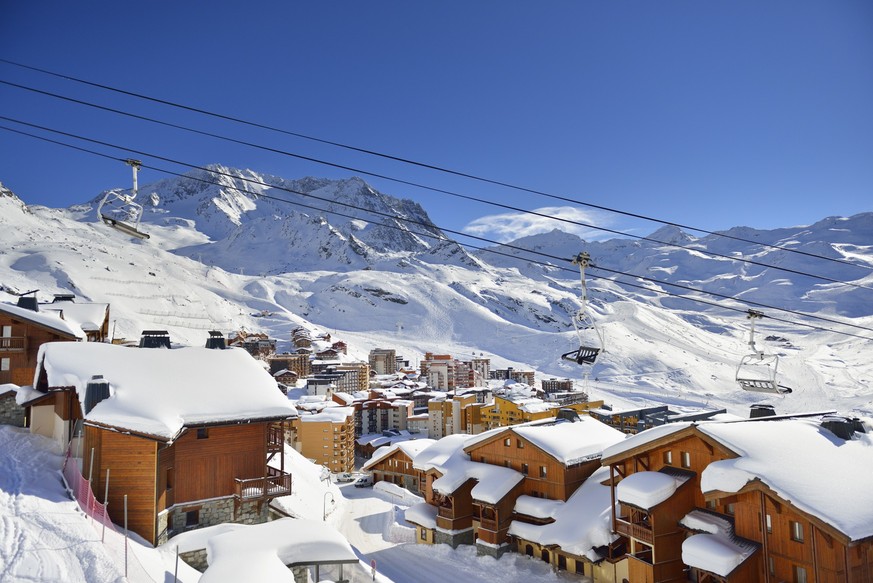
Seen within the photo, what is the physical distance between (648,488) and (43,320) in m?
26.9

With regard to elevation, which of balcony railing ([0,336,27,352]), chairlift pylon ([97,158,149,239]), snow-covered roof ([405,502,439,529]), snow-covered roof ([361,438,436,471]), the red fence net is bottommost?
snow-covered roof ([361,438,436,471])

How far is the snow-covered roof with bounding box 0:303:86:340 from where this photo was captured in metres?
23.2

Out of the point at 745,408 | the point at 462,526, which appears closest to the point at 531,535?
the point at 462,526

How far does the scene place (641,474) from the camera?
1788 centimetres

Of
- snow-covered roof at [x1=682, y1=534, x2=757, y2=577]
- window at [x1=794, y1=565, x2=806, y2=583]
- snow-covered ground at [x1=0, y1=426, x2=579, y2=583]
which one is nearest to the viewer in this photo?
snow-covered ground at [x1=0, y1=426, x2=579, y2=583]

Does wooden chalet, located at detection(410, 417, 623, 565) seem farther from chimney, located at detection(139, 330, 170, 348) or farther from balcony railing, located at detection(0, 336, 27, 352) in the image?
balcony railing, located at detection(0, 336, 27, 352)

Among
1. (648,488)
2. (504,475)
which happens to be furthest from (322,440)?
(648,488)

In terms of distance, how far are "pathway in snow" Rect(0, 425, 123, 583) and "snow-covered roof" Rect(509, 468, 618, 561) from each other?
16376 mm

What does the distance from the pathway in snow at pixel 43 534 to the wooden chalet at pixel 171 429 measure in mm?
1259

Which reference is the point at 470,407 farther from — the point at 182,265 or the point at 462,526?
the point at 182,265

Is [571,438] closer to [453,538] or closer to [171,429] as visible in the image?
[453,538]

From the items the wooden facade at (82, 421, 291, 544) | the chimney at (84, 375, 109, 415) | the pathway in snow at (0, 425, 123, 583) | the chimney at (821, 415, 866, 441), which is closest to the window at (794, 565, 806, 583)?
the chimney at (821, 415, 866, 441)

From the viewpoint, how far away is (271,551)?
42.7ft

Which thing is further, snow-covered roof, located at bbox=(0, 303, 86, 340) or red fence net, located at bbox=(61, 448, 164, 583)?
snow-covered roof, located at bbox=(0, 303, 86, 340)
